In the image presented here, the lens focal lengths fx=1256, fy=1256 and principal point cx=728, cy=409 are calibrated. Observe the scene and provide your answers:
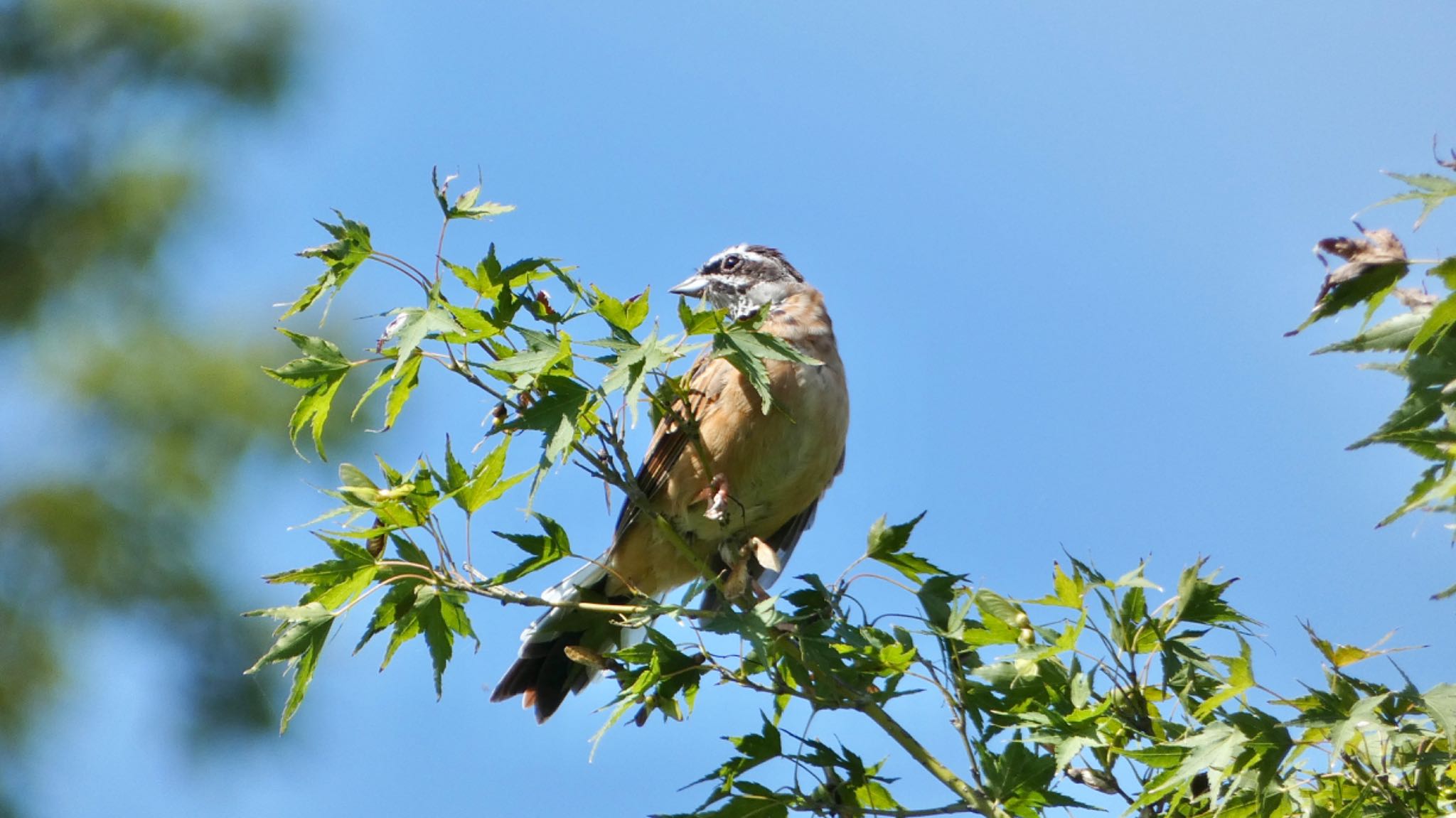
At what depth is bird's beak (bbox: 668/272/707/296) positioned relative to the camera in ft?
16.5

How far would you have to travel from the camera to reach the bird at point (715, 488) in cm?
423

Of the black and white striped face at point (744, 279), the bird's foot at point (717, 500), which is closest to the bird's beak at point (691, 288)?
the black and white striped face at point (744, 279)

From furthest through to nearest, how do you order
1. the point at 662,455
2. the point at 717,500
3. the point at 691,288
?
the point at 691,288 < the point at 662,455 < the point at 717,500

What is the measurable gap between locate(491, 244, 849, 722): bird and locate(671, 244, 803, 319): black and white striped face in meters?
0.28

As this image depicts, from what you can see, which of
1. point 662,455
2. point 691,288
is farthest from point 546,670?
point 691,288

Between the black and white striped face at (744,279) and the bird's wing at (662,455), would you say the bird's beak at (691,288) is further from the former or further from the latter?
the bird's wing at (662,455)

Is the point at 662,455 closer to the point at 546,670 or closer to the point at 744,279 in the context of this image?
the point at 546,670

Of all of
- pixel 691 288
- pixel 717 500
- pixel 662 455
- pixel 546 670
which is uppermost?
pixel 691 288

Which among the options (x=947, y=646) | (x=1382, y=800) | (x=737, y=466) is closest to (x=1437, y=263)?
(x=1382, y=800)

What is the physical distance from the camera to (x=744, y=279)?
5.18 m

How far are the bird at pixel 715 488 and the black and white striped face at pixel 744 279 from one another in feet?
0.93

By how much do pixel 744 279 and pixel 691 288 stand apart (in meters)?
0.26

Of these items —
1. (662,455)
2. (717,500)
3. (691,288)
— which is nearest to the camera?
(717,500)

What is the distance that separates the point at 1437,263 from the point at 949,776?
52.9 inches
